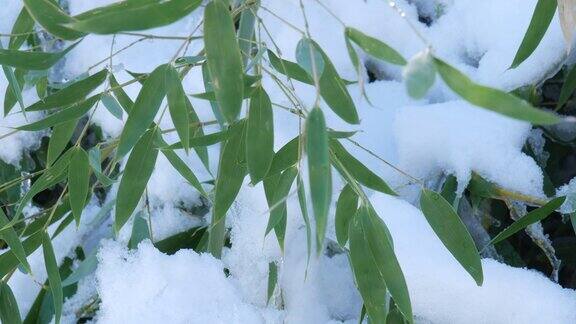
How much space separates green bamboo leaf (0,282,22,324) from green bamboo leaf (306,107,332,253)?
0.57m

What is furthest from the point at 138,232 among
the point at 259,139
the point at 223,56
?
the point at 223,56

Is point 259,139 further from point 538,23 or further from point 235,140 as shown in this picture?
point 538,23

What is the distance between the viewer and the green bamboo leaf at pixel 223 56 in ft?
2.27

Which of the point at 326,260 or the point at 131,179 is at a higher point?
the point at 131,179

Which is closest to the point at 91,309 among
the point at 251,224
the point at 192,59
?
the point at 251,224

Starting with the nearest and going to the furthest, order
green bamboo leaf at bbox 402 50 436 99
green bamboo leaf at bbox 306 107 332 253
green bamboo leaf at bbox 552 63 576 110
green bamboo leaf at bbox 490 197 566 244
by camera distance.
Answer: green bamboo leaf at bbox 402 50 436 99, green bamboo leaf at bbox 306 107 332 253, green bamboo leaf at bbox 490 197 566 244, green bamboo leaf at bbox 552 63 576 110

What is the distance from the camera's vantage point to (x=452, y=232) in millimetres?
907

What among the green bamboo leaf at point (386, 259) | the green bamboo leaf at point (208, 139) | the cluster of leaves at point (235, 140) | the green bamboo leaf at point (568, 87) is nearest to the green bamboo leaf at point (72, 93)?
the cluster of leaves at point (235, 140)

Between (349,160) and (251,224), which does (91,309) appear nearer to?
(251,224)

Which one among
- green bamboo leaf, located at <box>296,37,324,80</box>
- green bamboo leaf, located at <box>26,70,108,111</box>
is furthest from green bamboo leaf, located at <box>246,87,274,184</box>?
green bamboo leaf, located at <box>26,70,108,111</box>

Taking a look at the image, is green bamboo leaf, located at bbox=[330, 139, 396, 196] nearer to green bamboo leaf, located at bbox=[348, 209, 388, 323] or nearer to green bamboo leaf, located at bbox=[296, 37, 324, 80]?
green bamboo leaf, located at bbox=[348, 209, 388, 323]

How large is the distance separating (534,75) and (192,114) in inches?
16.9

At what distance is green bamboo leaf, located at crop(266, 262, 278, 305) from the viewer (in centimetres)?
106

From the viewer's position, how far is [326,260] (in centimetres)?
114
